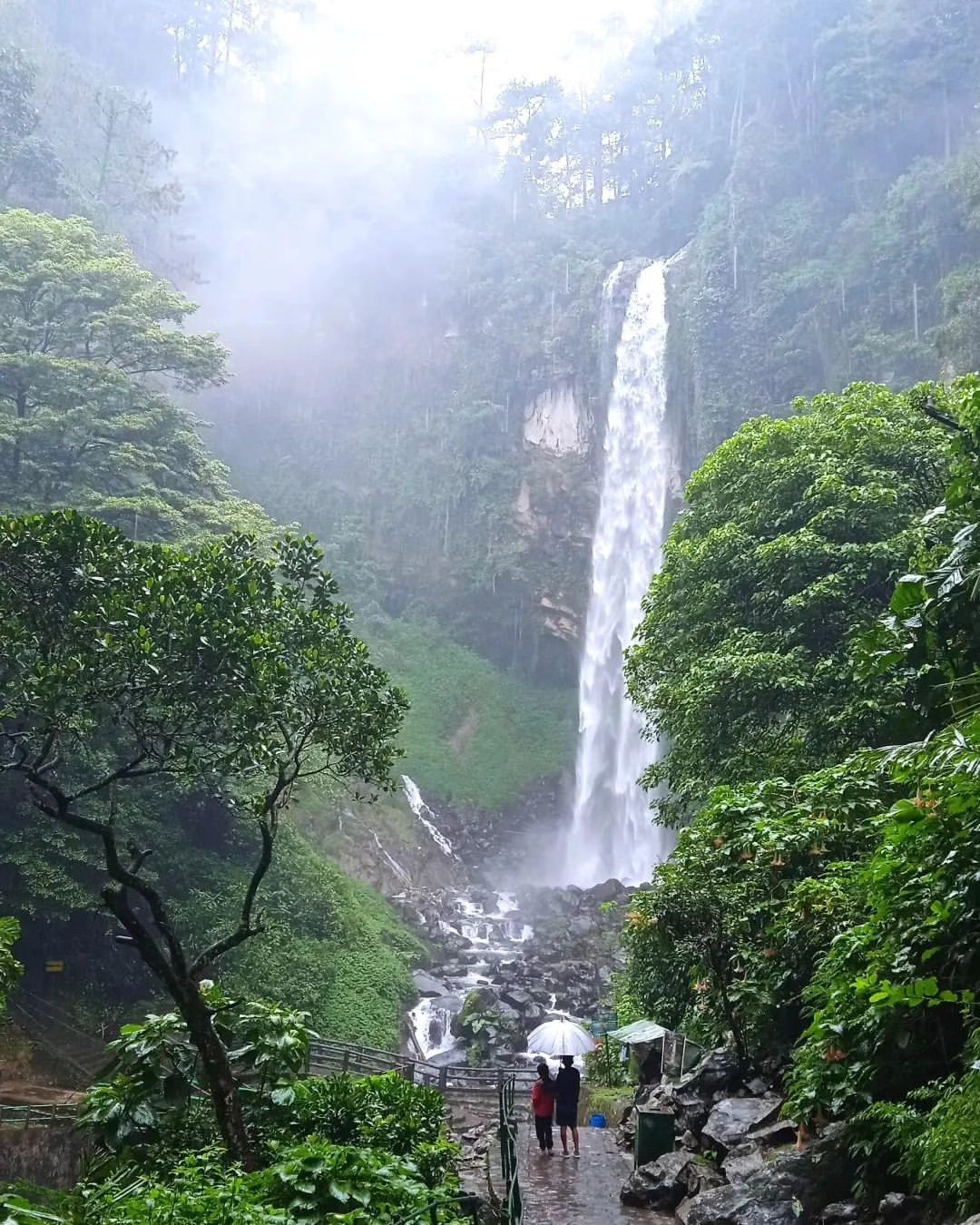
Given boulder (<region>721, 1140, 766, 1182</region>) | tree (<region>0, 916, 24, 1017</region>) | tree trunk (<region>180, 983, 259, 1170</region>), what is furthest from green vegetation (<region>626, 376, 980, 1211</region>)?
tree (<region>0, 916, 24, 1017</region>)

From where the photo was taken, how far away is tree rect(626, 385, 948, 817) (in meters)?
10.8

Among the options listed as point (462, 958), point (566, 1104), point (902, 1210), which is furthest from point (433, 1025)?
point (902, 1210)

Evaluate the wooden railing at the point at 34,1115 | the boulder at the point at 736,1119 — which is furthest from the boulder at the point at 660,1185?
the wooden railing at the point at 34,1115

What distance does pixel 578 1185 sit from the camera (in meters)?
7.64

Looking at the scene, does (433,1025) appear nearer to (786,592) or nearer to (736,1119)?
(786,592)

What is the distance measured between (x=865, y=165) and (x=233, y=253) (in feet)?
90.1

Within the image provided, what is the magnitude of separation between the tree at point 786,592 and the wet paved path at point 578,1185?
4.36 m

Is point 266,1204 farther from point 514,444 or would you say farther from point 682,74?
point 682,74

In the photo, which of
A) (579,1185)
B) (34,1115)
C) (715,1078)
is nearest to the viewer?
(579,1185)

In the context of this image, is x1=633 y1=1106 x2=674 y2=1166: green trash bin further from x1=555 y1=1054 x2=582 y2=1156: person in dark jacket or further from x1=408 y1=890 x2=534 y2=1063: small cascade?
x1=408 y1=890 x2=534 y2=1063: small cascade

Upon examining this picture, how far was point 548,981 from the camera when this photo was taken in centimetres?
2045

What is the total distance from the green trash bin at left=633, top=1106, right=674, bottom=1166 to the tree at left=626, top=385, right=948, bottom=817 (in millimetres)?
4393

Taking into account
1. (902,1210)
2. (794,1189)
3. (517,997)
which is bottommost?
(902,1210)

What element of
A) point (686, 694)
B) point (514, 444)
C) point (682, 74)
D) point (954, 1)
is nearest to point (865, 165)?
point (954, 1)
